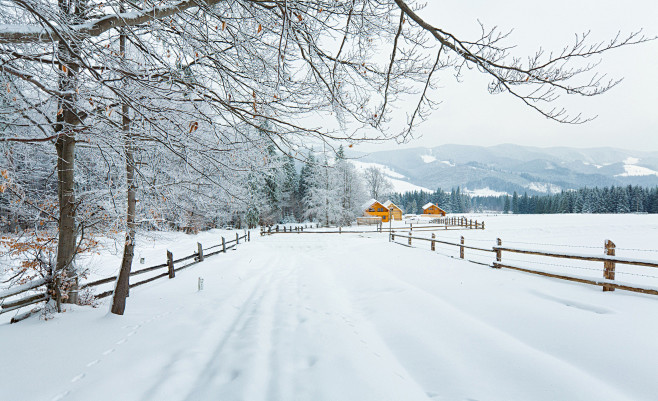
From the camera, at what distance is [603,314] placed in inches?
192

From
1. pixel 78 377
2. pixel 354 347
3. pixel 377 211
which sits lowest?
pixel 354 347

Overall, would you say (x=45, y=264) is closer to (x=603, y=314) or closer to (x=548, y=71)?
(x=548, y=71)

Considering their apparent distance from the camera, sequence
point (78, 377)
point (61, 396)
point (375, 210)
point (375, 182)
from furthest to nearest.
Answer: point (375, 182) → point (375, 210) → point (78, 377) → point (61, 396)

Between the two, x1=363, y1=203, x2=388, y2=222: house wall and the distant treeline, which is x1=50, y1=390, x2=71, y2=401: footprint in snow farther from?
the distant treeline

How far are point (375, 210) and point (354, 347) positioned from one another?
47849mm

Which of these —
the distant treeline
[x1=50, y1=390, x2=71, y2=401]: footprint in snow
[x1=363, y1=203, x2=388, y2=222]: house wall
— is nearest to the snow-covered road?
Answer: [x1=50, y1=390, x2=71, y2=401]: footprint in snow

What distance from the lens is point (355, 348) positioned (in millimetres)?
4453

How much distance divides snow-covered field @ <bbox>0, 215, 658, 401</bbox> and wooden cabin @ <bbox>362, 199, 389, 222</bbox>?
43.3 m

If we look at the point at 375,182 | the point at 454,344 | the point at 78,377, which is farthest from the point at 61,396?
the point at 375,182

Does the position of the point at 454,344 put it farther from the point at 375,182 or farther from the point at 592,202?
the point at 592,202

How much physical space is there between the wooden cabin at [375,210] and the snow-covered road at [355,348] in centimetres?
4337

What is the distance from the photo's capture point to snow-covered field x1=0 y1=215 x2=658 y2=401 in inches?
129

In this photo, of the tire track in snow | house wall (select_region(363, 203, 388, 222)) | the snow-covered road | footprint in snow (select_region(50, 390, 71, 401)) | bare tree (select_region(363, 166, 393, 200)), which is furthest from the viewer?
bare tree (select_region(363, 166, 393, 200))

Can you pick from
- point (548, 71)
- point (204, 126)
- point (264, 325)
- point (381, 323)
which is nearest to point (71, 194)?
point (204, 126)
